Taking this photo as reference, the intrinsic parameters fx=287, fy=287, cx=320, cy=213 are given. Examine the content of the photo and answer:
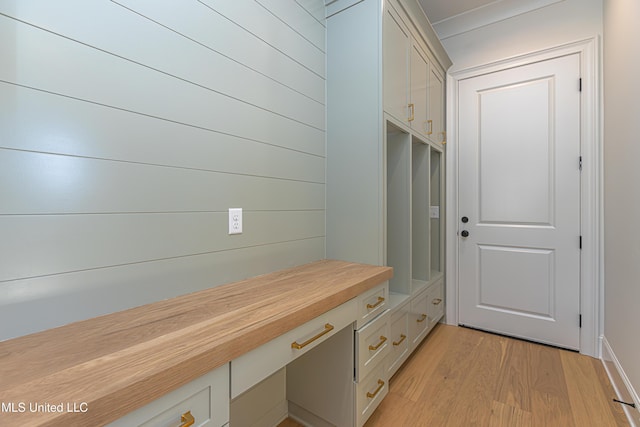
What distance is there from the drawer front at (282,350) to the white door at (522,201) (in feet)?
6.32

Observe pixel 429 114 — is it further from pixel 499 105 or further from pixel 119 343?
pixel 119 343

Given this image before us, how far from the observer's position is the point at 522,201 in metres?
2.45

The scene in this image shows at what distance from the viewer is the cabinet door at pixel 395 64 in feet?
5.52

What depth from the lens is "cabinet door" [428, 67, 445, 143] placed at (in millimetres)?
2427

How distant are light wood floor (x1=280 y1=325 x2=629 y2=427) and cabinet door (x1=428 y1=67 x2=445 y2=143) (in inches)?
69.4

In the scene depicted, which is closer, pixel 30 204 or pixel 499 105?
pixel 30 204

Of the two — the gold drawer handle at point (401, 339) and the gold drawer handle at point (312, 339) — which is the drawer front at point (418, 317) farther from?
the gold drawer handle at point (312, 339)

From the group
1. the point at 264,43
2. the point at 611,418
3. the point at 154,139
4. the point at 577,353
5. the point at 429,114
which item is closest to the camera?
the point at 154,139

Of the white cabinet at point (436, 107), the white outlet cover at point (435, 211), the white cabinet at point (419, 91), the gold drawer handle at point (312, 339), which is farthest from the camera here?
the white outlet cover at point (435, 211)

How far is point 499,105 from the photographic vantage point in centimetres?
254

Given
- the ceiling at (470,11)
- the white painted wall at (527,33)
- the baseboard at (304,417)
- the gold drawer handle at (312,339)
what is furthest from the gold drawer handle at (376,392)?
the ceiling at (470,11)

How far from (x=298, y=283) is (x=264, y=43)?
3.92 feet

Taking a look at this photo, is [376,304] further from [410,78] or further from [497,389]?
[410,78]

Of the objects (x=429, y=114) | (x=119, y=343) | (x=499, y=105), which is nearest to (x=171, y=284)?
(x=119, y=343)
